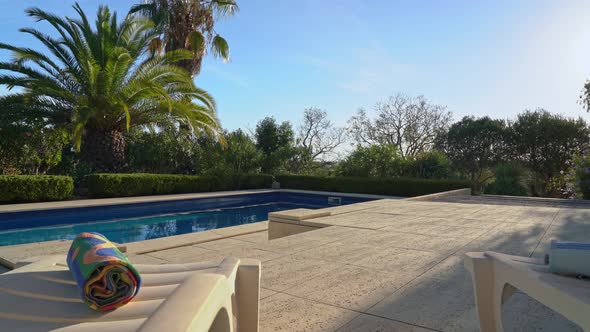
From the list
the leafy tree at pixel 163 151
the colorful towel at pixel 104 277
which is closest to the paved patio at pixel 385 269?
the colorful towel at pixel 104 277

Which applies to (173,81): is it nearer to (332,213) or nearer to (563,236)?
(332,213)

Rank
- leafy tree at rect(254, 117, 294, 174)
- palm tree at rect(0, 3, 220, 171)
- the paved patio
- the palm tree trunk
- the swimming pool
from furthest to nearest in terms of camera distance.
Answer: leafy tree at rect(254, 117, 294, 174)
the palm tree trunk
palm tree at rect(0, 3, 220, 171)
the swimming pool
the paved patio

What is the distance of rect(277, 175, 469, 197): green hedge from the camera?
1232cm

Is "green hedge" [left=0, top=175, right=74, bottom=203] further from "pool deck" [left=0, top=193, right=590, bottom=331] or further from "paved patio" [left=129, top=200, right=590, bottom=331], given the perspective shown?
"paved patio" [left=129, top=200, right=590, bottom=331]

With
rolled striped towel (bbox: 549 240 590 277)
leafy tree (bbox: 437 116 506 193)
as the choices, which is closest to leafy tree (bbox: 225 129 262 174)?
leafy tree (bbox: 437 116 506 193)

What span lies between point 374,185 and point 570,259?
12447 millimetres

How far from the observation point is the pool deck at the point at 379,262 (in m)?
1.85

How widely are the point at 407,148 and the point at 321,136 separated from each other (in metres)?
5.62

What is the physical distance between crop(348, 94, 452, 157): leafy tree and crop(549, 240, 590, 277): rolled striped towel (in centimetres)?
2133

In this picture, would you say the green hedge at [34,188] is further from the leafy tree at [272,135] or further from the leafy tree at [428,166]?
the leafy tree at [428,166]

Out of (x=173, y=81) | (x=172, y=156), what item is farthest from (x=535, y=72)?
(x=172, y=156)

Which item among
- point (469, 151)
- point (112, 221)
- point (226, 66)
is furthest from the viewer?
point (469, 151)

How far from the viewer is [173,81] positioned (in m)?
10.8

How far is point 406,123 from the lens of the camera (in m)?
22.6
